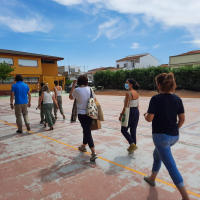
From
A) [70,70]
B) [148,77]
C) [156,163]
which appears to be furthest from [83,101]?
[70,70]

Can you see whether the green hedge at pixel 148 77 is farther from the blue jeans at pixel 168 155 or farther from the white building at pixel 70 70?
the white building at pixel 70 70

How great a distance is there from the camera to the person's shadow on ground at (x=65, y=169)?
3113 millimetres

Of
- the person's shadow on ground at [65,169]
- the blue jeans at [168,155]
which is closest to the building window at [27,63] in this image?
the person's shadow on ground at [65,169]

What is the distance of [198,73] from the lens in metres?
22.9

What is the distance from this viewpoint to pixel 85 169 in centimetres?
335

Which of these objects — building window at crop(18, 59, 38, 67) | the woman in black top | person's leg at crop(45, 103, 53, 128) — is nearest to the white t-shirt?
the woman in black top

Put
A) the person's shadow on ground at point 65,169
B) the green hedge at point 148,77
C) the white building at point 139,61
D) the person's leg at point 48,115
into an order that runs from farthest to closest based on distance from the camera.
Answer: the white building at point 139,61
the green hedge at point 148,77
the person's leg at point 48,115
the person's shadow on ground at point 65,169

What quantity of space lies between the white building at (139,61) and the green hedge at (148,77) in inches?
936

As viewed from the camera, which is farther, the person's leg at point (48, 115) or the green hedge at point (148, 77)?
the green hedge at point (148, 77)

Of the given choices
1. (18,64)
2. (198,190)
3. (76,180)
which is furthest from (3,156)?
(18,64)

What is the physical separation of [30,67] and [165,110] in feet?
116

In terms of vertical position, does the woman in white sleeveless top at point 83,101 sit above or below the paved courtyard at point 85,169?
above

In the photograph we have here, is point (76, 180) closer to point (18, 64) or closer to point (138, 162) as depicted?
point (138, 162)

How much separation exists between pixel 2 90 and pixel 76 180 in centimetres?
3143
